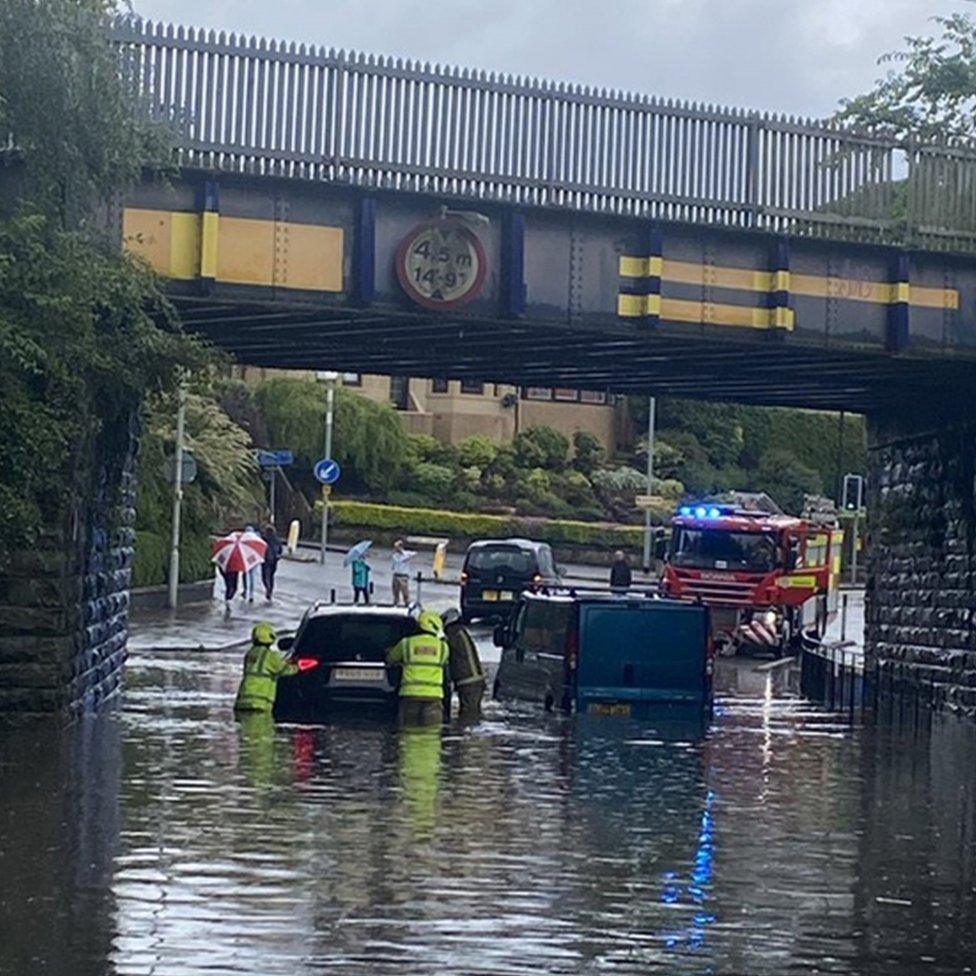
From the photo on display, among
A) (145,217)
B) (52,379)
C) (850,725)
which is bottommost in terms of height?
(850,725)

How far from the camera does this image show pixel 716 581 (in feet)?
145

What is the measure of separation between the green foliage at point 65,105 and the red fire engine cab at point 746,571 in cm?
2534

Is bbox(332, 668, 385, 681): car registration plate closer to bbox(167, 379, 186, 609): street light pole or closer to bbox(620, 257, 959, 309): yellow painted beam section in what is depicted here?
bbox(620, 257, 959, 309): yellow painted beam section

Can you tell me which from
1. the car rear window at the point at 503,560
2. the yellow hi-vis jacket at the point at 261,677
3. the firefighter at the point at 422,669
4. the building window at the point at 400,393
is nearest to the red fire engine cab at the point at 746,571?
the car rear window at the point at 503,560

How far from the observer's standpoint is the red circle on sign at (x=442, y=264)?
2342cm

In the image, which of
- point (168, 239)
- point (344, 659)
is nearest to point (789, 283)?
point (344, 659)

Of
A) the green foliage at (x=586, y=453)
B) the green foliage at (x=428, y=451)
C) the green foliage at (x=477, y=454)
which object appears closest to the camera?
the green foliage at (x=428, y=451)

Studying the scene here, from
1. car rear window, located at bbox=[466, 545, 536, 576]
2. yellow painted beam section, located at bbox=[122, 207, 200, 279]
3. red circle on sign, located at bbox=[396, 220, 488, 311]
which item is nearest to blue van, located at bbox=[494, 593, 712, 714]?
red circle on sign, located at bbox=[396, 220, 488, 311]

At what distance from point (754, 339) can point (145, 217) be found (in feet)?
22.7

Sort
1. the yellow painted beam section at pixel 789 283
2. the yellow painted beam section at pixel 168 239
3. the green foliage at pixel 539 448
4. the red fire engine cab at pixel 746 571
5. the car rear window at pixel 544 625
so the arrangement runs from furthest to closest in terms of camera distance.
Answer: the green foliage at pixel 539 448, the red fire engine cab at pixel 746 571, the car rear window at pixel 544 625, the yellow painted beam section at pixel 789 283, the yellow painted beam section at pixel 168 239

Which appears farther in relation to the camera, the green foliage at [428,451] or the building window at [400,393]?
the building window at [400,393]

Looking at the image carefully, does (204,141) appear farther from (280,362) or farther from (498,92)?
(280,362)

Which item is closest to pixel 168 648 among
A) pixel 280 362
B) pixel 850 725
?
pixel 280 362

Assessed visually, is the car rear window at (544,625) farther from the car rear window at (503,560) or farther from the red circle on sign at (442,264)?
the car rear window at (503,560)
